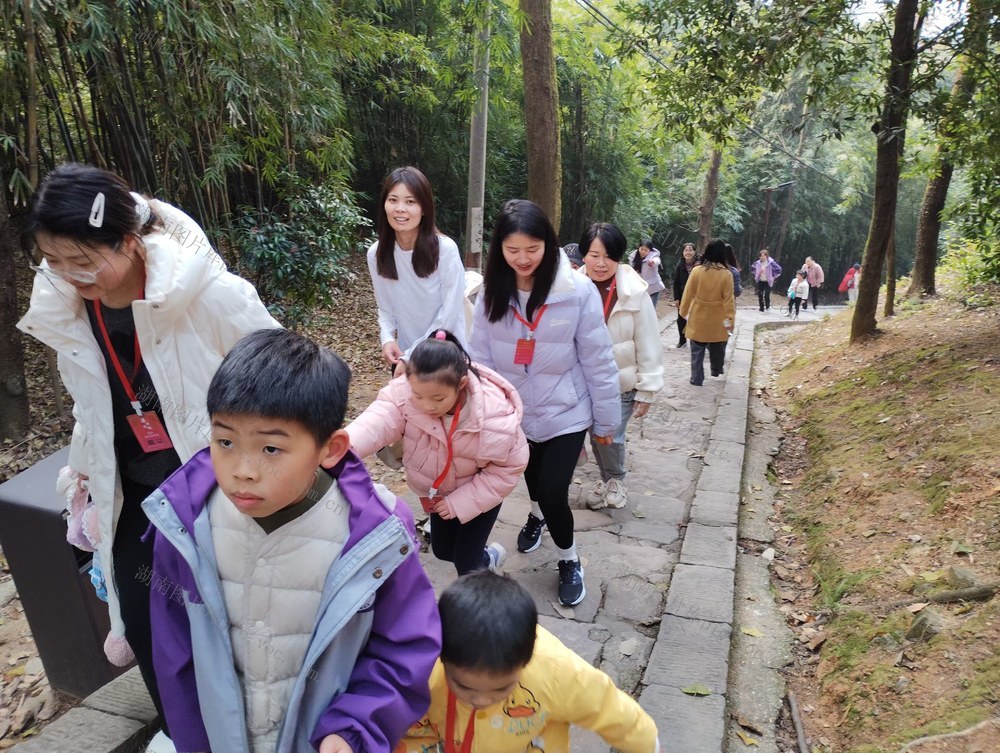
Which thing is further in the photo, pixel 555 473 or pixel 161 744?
pixel 555 473

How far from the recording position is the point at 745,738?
2.45 metres

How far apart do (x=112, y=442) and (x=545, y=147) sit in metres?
5.82

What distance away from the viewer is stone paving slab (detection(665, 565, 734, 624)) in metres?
3.09

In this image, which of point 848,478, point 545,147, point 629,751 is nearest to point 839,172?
point 545,147

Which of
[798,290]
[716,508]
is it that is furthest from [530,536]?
[798,290]

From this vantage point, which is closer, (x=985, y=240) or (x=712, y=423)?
(x=712, y=423)

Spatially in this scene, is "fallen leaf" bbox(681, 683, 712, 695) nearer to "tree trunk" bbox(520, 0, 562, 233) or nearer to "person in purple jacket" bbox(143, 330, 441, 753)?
"person in purple jacket" bbox(143, 330, 441, 753)

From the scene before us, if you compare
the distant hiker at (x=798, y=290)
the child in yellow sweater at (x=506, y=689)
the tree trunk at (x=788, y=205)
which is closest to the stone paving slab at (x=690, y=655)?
the child in yellow sweater at (x=506, y=689)

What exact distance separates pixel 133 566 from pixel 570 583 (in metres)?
1.92

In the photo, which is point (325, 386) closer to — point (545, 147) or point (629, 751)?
point (629, 751)

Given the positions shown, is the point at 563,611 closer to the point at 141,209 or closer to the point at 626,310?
the point at 626,310

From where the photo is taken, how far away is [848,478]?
14.2ft

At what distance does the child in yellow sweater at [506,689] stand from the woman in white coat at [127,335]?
0.82 m

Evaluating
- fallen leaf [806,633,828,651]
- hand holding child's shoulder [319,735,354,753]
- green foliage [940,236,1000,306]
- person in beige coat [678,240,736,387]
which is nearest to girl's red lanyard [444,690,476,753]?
hand holding child's shoulder [319,735,354,753]
